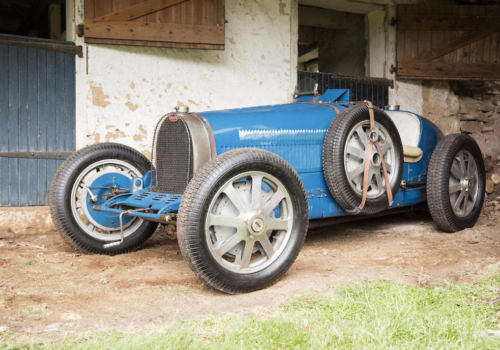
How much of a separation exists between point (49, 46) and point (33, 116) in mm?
784

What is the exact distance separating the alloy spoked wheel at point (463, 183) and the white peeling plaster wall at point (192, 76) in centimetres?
251

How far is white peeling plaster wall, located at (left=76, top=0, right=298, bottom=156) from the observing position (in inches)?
211

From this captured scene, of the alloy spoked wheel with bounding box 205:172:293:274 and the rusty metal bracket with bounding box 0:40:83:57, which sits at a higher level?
the rusty metal bracket with bounding box 0:40:83:57

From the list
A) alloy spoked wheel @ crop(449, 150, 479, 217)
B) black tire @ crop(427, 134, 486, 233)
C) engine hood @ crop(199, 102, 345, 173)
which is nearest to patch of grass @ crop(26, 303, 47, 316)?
engine hood @ crop(199, 102, 345, 173)

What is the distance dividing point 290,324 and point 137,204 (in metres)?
1.66

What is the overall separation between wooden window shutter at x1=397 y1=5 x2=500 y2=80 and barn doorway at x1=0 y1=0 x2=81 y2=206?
501 cm

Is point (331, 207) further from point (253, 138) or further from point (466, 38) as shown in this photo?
point (466, 38)

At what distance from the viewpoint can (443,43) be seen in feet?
24.6

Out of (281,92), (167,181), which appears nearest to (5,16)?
(281,92)

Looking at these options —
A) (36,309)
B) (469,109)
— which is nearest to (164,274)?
(36,309)

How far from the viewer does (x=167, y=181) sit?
12.1 ft

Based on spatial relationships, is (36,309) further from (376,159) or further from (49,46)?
Result: (49,46)

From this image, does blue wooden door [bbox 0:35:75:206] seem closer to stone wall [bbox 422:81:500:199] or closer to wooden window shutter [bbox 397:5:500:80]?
wooden window shutter [bbox 397:5:500:80]

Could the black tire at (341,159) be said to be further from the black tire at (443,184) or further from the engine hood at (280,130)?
the black tire at (443,184)
